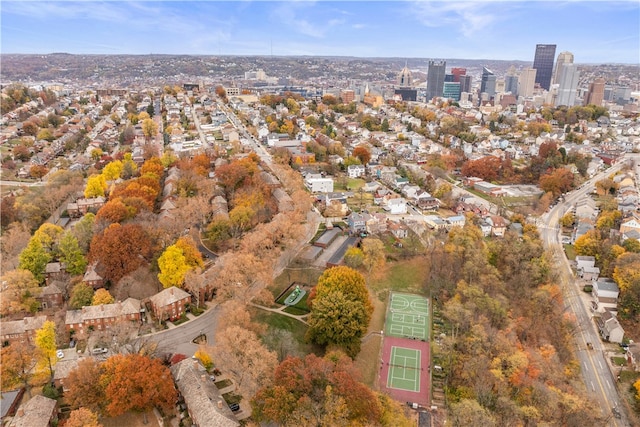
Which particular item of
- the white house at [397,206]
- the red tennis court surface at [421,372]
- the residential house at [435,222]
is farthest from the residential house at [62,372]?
the white house at [397,206]

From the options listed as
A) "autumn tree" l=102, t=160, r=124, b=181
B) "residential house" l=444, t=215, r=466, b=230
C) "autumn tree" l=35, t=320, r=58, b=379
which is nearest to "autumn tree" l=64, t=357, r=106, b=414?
Answer: "autumn tree" l=35, t=320, r=58, b=379

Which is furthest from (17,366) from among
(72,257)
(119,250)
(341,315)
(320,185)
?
(320,185)

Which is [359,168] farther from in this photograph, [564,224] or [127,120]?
[127,120]

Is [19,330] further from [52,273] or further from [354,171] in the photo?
[354,171]

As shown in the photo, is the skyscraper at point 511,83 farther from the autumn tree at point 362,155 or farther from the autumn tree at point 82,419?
the autumn tree at point 82,419

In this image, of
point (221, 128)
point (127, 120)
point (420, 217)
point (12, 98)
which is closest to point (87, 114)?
point (127, 120)

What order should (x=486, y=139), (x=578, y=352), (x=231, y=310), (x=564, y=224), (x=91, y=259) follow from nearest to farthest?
(x=231, y=310) → (x=578, y=352) → (x=91, y=259) → (x=564, y=224) → (x=486, y=139)
